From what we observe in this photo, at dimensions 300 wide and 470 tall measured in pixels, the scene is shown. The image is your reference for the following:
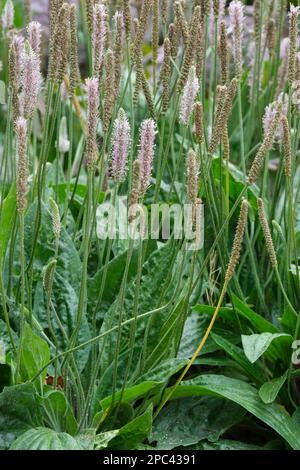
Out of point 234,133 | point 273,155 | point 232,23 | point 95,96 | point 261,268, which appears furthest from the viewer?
point 273,155

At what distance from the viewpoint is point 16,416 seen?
4.13 ft

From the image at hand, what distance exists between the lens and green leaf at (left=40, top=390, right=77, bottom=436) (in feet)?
4.01

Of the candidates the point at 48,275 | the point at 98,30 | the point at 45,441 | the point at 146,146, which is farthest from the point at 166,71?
the point at 45,441

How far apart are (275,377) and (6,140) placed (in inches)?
24.9

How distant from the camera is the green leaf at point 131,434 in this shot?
3.98ft

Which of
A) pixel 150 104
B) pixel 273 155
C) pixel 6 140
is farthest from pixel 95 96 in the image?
pixel 273 155

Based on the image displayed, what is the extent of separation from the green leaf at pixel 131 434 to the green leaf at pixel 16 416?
0.38ft

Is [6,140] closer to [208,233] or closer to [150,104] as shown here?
[150,104]

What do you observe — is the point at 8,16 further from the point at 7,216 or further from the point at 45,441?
the point at 45,441

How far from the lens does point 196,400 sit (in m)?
1.44

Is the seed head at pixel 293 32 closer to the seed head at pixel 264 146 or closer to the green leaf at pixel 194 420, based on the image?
the seed head at pixel 264 146

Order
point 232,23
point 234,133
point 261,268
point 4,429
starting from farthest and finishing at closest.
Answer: point 234,133
point 261,268
point 232,23
point 4,429

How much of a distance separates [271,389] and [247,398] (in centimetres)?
4

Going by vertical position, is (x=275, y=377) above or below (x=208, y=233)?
below
